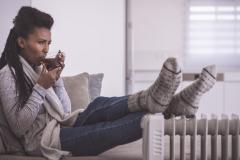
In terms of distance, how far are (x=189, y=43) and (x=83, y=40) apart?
7.30 feet

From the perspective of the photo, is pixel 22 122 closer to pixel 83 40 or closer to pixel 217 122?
pixel 217 122

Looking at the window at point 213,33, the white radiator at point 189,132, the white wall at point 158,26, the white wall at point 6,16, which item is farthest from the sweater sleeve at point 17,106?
the window at point 213,33

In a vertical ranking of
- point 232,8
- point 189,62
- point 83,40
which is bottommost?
point 189,62

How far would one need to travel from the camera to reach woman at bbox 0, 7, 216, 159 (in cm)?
163

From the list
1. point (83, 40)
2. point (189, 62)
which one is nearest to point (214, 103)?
point (189, 62)

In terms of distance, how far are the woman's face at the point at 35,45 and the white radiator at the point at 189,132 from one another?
658 mm

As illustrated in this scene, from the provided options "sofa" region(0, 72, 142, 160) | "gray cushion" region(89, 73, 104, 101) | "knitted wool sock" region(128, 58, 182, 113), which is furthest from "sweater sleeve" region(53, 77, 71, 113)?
"gray cushion" region(89, 73, 104, 101)

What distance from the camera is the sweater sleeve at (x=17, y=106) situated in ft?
5.57

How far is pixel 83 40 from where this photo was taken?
3.61 metres

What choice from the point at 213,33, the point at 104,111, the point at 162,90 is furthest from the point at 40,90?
the point at 213,33

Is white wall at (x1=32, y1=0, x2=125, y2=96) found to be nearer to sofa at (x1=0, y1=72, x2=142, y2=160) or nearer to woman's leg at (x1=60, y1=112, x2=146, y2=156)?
sofa at (x1=0, y1=72, x2=142, y2=160)

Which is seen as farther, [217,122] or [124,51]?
[124,51]

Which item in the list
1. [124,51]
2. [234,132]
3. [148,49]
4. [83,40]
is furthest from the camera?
[148,49]

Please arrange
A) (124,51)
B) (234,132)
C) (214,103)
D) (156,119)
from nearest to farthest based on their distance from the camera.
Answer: (156,119), (234,132), (124,51), (214,103)
